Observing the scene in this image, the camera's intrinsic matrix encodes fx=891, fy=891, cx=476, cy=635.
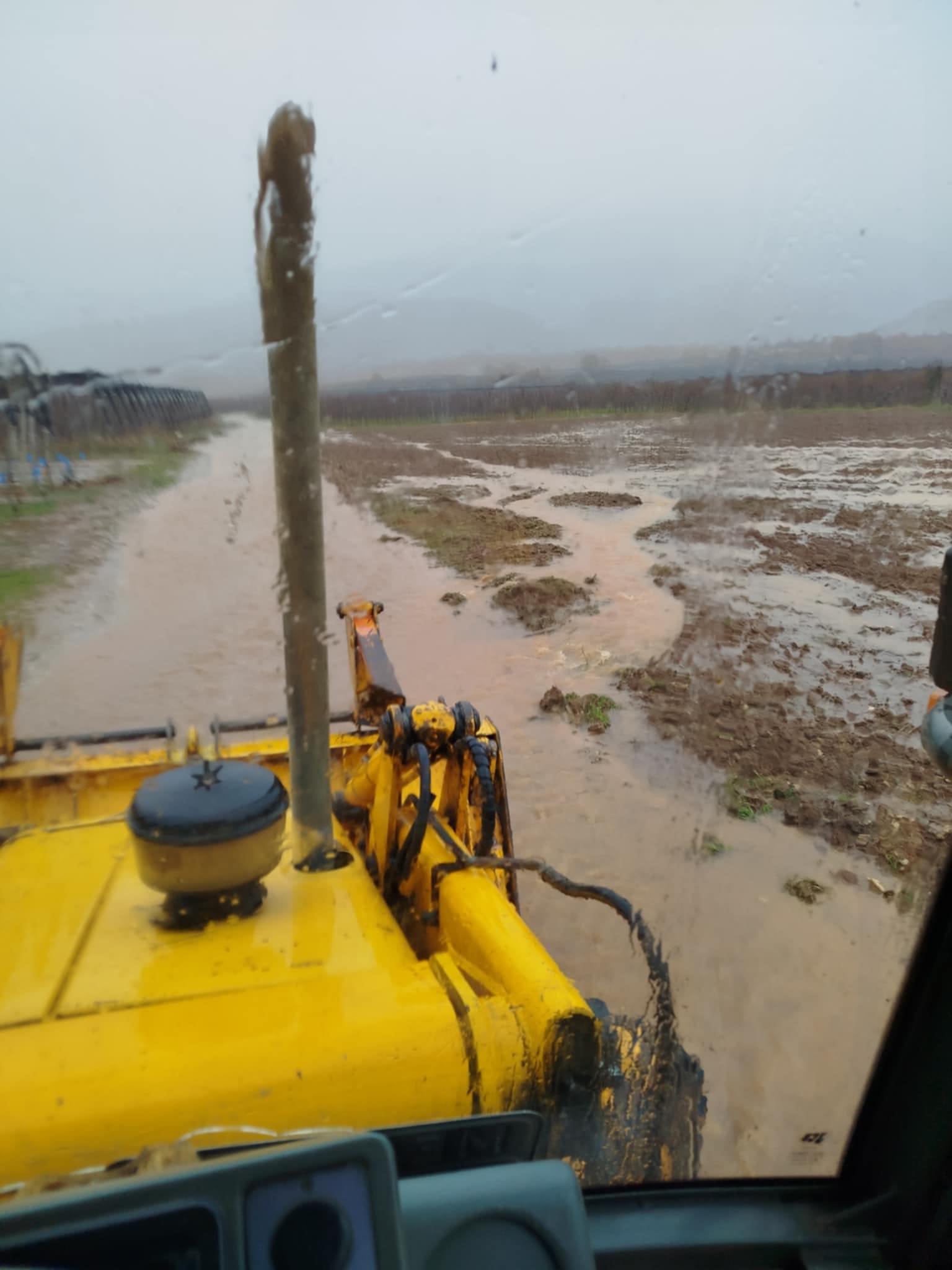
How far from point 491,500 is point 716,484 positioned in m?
4.53

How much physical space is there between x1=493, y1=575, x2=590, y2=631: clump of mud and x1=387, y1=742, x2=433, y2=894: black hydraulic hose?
8.38m

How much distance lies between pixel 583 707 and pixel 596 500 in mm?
10155

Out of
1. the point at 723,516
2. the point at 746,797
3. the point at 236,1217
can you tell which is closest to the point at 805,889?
the point at 746,797

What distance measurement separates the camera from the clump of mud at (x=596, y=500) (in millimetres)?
17016

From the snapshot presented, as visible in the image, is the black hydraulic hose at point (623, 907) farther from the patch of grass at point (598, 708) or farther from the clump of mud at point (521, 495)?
the clump of mud at point (521, 495)

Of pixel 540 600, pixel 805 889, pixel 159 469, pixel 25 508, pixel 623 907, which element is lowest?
pixel 540 600

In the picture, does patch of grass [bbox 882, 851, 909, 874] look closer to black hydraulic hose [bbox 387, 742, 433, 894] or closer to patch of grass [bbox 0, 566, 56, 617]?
black hydraulic hose [bbox 387, 742, 433, 894]

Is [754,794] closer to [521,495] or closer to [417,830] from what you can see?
[417,830]

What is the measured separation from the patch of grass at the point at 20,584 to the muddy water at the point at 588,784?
30cm

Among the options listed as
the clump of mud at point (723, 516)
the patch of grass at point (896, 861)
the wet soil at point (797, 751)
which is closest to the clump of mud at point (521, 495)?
the clump of mud at point (723, 516)

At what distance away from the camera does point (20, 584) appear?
337 centimetres

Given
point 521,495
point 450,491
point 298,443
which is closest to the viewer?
point 298,443

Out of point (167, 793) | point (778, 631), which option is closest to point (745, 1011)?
point (167, 793)

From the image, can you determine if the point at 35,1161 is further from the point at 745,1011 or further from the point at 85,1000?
the point at 745,1011
